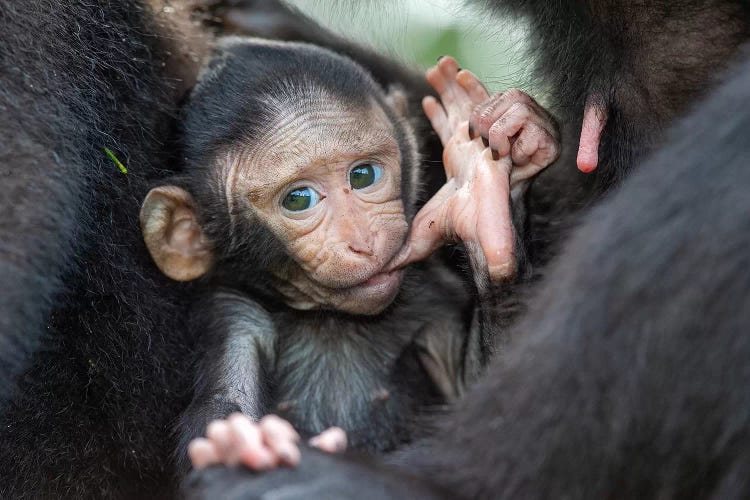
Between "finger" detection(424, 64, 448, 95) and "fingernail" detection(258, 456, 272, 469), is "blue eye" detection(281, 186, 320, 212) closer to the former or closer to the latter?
"finger" detection(424, 64, 448, 95)

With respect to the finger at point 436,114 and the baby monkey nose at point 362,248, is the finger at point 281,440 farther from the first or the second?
the finger at point 436,114

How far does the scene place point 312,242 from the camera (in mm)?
3844

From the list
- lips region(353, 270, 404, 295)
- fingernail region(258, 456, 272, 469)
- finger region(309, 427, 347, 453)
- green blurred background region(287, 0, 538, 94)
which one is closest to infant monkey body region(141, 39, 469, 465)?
lips region(353, 270, 404, 295)

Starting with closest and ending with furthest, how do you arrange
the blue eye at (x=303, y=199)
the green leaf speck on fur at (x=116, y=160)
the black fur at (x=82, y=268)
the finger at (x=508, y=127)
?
the black fur at (x=82, y=268)
the finger at (x=508, y=127)
the green leaf speck on fur at (x=116, y=160)
the blue eye at (x=303, y=199)

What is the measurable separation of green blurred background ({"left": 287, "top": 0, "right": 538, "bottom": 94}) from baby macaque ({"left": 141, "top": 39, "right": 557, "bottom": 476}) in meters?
0.18

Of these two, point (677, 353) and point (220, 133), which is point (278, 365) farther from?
point (677, 353)

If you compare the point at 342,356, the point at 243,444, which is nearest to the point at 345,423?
the point at 342,356

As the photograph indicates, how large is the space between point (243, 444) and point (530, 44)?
1693mm

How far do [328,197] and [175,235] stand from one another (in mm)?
558

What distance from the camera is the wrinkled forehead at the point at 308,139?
3908 millimetres

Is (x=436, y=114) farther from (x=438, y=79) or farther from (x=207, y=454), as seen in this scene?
(x=207, y=454)

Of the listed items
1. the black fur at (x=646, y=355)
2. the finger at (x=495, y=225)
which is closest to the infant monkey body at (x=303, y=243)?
the finger at (x=495, y=225)

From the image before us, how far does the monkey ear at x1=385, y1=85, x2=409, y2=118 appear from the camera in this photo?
169 inches

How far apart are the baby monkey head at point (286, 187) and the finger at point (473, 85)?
0.33 metres
